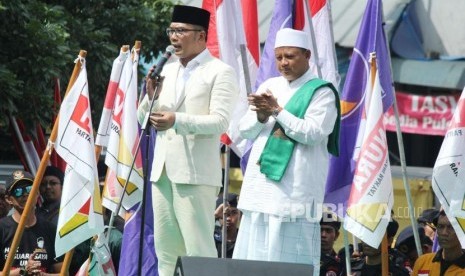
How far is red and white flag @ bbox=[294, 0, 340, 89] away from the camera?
472 inches

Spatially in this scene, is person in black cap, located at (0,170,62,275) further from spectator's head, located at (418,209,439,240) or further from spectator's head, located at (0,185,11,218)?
spectator's head, located at (418,209,439,240)

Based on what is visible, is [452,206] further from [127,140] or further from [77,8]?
[77,8]

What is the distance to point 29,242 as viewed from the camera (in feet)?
38.3

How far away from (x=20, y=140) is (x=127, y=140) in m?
5.35

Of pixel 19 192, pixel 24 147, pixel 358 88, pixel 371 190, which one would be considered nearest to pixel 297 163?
pixel 371 190

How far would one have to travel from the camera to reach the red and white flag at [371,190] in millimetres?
10680

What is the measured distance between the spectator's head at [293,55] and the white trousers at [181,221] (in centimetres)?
95

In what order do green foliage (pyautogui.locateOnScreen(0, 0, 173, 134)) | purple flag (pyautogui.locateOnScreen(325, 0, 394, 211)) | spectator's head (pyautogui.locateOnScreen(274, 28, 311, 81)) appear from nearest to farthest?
spectator's head (pyautogui.locateOnScreen(274, 28, 311, 81)) < purple flag (pyautogui.locateOnScreen(325, 0, 394, 211)) < green foliage (pyautogui.locateOnScreen(0, 0, 173, 134))

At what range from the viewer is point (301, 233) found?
995 cm

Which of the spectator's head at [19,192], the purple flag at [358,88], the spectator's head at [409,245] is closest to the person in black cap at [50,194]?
the spectator's head at [19,192]

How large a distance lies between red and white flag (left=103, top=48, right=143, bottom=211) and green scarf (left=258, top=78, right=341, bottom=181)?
1.35 metres

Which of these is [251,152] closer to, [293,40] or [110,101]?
[293,40]

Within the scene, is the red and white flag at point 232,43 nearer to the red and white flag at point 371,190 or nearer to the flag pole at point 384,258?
the red and white flag at point 371,190

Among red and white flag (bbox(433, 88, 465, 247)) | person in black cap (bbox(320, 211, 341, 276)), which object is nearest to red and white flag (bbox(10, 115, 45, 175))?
person in black cap (bbox(320, 211, 341, 276))
